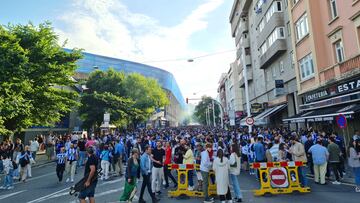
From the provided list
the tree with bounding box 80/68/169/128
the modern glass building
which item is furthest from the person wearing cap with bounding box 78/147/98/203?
the modern glass building

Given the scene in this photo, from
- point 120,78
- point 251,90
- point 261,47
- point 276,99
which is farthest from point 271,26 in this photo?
point 120,78

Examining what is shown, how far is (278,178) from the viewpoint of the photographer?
9.87 metres

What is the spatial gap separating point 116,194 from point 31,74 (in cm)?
1591

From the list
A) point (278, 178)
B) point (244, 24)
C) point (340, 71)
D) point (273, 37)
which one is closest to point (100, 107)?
point (244, 24)

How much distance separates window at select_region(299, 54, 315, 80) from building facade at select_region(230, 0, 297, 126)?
1.91 m

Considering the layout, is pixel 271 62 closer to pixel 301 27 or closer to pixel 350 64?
pixel 301 27

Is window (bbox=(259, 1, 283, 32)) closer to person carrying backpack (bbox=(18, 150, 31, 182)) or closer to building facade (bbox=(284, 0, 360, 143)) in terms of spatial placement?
building facade (bbox=(284, 0, 360, 143))

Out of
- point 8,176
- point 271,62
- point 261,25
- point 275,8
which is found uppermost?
point 261,25

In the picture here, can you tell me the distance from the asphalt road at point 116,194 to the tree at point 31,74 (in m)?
8.26

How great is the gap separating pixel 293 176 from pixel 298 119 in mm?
10189

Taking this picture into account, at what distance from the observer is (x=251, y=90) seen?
41.8 metres

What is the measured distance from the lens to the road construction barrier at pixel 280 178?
9656mm

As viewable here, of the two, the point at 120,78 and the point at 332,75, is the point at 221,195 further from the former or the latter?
the point at 120,78

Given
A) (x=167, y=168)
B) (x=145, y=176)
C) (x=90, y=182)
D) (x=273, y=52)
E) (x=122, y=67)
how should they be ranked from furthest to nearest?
1. (x=122, y=67)
2. (x=273, y=52)
3. (x=167, y=168)
4. (x=145, y=176)
5. (x=90, y=182)
